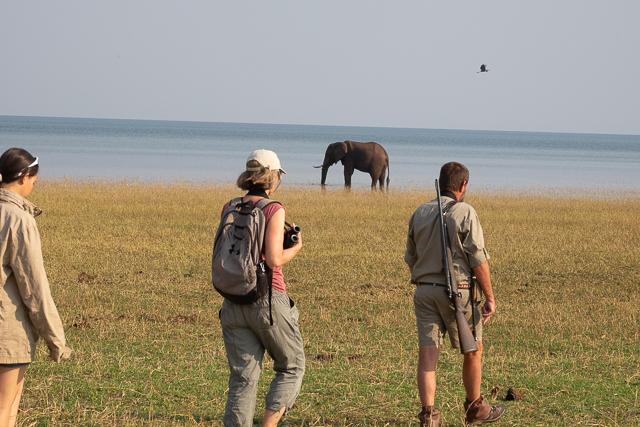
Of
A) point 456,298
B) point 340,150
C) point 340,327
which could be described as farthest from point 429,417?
point 340,150

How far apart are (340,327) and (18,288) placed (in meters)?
4.48

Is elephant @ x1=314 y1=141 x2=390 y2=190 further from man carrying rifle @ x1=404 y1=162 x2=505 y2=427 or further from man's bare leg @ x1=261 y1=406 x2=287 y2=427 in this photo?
man's bare leg @ x1=261 y1=406 x2=287 y2=427

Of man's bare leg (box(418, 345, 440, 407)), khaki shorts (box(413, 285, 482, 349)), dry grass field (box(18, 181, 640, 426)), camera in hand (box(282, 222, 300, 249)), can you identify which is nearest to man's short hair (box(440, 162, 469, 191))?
khaki shorts (box(413, 285, 482, 349))

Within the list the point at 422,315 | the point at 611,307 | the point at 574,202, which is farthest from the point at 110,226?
the point at 574,202

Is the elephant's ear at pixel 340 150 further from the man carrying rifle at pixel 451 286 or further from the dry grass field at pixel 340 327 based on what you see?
the man carrying rifle at pixel 451 286

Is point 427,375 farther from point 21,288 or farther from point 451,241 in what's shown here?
point 21,288

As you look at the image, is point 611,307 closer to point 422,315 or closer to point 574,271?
point 574,271

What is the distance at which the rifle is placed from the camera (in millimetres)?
4570

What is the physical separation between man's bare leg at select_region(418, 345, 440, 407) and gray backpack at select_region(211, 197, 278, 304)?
130 centimetres

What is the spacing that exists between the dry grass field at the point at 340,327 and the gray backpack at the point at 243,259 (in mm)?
1264

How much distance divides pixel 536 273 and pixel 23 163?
899 cm

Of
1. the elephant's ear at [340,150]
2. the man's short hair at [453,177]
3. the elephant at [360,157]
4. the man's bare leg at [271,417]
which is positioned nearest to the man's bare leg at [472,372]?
the man's short hair at [453,177]

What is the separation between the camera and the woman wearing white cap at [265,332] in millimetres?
3990

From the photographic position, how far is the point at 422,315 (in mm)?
4793
